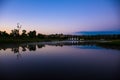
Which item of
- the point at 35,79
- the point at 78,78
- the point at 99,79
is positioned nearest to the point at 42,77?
the point at 35,79

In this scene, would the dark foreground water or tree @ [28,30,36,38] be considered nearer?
the dark foreground water

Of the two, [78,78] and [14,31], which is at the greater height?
[14,31]

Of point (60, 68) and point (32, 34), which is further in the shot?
point (32, 34)

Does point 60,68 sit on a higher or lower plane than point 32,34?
lower

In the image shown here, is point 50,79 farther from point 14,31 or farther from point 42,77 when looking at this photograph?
point 14,31

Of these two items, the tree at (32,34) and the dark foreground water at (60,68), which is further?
the tree at (32,34)

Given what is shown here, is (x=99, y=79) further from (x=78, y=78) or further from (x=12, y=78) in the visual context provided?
(x=12, y=78)

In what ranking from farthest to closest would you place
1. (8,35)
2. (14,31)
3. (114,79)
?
1. (8,35)
2. (14,31)
3. (114,79)

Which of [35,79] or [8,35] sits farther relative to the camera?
[8,35]

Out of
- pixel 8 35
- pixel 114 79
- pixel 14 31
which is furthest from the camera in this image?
pixel 8 35

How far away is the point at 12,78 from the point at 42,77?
1.46m

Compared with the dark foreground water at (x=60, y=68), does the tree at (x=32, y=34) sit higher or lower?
higher

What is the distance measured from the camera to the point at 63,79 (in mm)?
7098

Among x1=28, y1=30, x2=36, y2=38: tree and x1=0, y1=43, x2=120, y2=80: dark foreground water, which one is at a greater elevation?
x1=28, y1=30, x2=36, y2=38: tree
